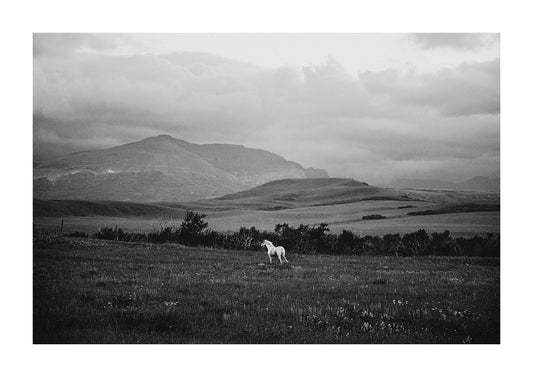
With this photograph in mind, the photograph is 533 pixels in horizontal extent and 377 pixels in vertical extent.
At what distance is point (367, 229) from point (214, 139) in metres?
19.2

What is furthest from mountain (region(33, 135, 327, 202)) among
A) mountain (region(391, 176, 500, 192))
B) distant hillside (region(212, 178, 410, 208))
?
distant hillside (region(212, 178, 410, 208))

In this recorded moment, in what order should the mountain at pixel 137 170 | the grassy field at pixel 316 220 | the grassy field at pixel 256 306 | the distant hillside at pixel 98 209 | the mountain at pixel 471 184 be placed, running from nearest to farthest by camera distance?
the grassy field at pixel 256 306 < the mountain at pixel 471 184 < the distant hillside at pixel 98 209 < the mountain at pixel 137 170 < the grassy field at pixel 316 220

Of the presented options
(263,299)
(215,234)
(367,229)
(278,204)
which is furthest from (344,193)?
(263,299)

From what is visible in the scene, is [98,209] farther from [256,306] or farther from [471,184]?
[471,184]

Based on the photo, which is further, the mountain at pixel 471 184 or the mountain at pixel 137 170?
the mountain at pixel 137 170

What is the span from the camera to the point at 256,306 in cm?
990

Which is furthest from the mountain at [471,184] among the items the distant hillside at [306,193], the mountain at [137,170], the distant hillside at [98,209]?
the distant hillside at [306,193]

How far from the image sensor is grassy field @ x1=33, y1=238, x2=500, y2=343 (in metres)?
8.70

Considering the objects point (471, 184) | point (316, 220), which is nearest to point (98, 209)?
point (471, 184)

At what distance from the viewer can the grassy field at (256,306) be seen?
8.70 m

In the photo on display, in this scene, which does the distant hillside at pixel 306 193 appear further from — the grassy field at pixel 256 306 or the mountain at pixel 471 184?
the grassy field at pixel 256 306

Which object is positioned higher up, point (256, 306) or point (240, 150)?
point (240, 150)

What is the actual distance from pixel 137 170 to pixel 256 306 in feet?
59.6

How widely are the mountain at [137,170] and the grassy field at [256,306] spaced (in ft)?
7.54
